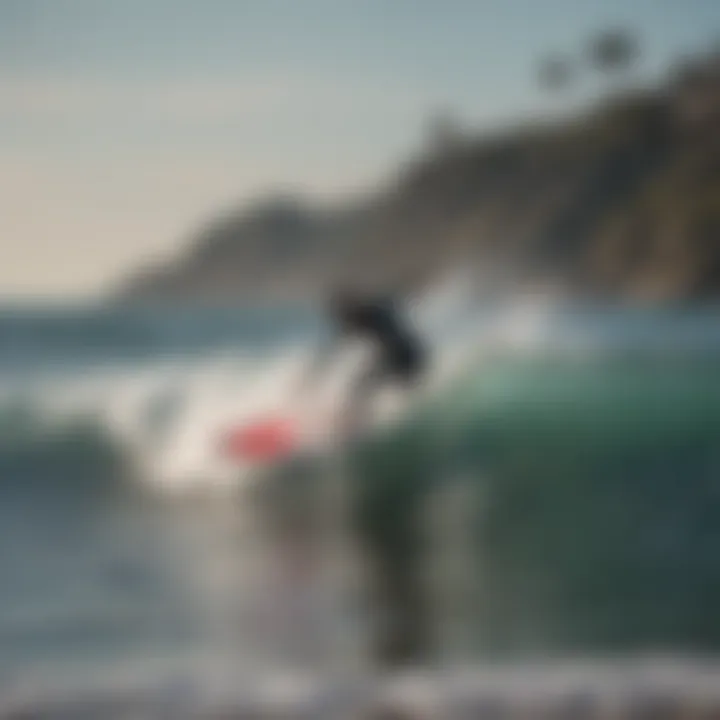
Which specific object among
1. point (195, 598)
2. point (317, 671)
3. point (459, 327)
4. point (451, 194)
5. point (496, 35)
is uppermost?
point (496, 35)

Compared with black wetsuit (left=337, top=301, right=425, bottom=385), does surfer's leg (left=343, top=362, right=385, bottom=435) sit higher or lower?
lower

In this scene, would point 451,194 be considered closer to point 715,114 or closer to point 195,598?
point 715,114

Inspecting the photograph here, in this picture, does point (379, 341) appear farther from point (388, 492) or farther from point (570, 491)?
point (570, 491)

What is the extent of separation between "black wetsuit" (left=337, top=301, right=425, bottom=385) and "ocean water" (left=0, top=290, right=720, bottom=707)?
1.1 inches

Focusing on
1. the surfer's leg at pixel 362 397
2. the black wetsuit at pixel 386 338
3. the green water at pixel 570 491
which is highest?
the black wetsuit at pixel 386 338

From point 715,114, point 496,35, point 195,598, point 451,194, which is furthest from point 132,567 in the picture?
point 715,114

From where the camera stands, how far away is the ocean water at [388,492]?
144cm

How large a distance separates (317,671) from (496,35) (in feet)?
2.57

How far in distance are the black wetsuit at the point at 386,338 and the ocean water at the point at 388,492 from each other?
3 cm

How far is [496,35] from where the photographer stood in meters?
1.48

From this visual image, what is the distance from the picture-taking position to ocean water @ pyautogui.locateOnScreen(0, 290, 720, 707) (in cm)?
144

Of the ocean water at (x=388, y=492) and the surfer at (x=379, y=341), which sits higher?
the surfer at (x=379, y=341)

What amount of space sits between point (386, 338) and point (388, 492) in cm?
19

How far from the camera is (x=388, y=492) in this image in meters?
1.49
